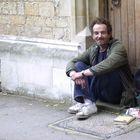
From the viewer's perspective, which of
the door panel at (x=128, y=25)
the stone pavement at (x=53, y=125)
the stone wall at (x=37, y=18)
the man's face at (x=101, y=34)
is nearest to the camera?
the stone pavement at (x=53, y=125)

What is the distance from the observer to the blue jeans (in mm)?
6047

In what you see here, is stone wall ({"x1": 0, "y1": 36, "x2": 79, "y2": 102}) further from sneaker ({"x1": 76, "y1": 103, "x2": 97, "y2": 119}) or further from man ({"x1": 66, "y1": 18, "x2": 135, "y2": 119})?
sneaker ({"x1": 76, "y1": 103, "x2": 97, "y2": 119})

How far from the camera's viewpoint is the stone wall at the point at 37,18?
6.83 m

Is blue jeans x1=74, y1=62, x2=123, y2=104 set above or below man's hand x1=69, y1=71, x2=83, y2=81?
below

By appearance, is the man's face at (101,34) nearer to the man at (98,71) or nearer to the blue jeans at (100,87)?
the man at (98,71)

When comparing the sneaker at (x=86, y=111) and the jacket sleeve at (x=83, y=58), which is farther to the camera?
the jacket sleeve at (x=83, y=58)

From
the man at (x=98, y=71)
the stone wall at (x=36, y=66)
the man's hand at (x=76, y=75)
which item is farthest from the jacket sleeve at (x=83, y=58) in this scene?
the stone wall at (x=36, y=66)

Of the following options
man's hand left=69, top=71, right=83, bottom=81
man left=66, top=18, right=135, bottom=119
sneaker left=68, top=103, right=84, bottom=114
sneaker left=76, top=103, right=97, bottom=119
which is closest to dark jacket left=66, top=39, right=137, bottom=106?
man left=66, top=18, right=135, bottom=119

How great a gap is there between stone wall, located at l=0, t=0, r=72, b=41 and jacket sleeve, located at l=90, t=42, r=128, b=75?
104 centimetres

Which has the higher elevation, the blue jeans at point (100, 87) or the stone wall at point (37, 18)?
the stone wall at point (37, 18)

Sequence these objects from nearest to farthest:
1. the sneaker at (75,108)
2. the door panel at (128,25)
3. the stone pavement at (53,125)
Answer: the stone pavement at (53,125)
the sneaker at (75,108)
the door panel at (128,25)

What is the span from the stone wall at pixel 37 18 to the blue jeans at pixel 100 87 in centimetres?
92

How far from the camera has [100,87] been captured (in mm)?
6125

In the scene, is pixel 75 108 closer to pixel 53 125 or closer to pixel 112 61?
pixel 53 125
